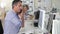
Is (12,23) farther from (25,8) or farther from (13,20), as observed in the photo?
(25,8)

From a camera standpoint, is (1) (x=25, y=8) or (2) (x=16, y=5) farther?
(1) (x=25, y=8)

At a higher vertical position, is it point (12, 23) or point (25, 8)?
point (25, 8)

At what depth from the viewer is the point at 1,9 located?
64.4 inches

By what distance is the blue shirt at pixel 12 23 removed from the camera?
1.54 meters

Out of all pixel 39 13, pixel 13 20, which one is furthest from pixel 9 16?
pixel 39 13

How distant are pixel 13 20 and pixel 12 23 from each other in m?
0.04

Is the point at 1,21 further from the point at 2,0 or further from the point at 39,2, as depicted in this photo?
the point at 39,2

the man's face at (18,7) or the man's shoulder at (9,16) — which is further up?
the man's face at (18,7)

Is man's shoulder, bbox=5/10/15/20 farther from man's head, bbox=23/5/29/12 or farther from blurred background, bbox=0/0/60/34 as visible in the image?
man's head, bbox=23/5/29/12

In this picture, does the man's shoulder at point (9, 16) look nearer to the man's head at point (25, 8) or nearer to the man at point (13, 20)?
the man at point (13, 20)

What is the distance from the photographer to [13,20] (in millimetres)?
1548

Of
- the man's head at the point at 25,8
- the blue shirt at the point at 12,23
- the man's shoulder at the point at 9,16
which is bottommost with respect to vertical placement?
the blue shirt at the point at 12,23

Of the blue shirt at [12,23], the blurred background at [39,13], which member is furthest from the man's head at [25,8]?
the blue shirt at [12,23]

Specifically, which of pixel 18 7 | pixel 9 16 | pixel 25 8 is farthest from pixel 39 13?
pixel 9 16
